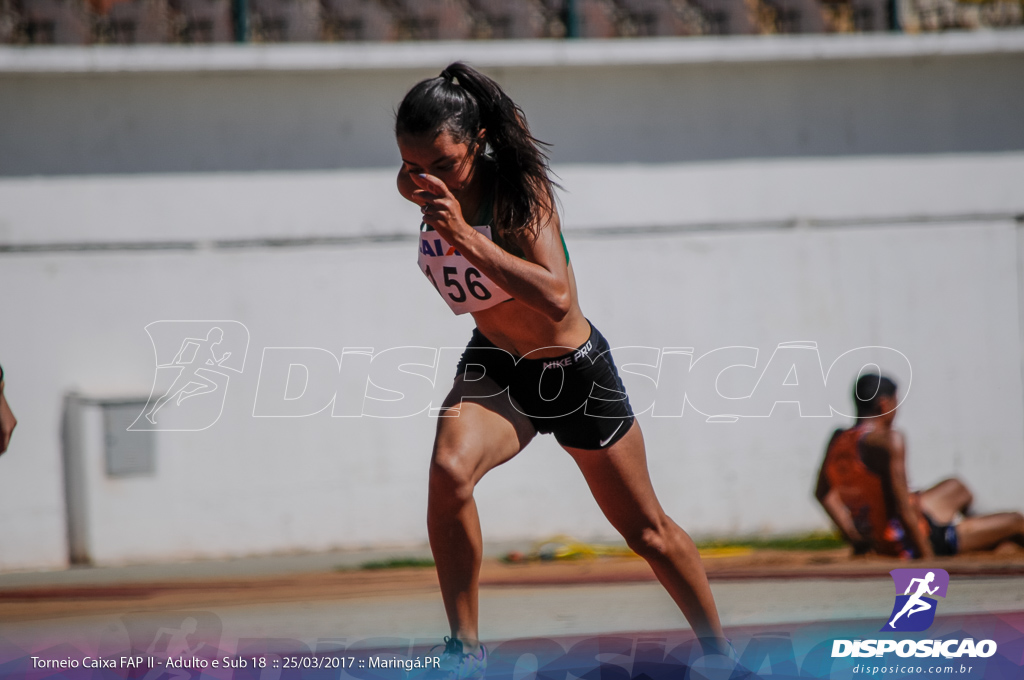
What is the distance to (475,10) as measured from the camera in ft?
23.1

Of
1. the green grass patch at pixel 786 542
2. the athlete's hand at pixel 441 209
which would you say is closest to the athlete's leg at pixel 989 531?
the green grass patch at pixel 786 542

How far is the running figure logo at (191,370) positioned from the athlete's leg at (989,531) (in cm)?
451

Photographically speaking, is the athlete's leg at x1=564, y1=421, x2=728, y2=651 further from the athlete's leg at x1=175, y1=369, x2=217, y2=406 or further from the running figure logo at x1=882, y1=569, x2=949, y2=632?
the athlete's leg at x1=175, y1=369, x2=217, y2=406

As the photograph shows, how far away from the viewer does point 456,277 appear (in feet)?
9.75

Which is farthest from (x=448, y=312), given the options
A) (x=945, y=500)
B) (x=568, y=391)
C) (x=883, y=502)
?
(x=568, y=391)

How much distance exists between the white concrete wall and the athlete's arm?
3.87m

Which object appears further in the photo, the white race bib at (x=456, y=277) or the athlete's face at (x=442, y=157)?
the white race bib at (x=456, y=277)

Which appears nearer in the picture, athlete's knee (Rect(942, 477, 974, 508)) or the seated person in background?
the seated person in background

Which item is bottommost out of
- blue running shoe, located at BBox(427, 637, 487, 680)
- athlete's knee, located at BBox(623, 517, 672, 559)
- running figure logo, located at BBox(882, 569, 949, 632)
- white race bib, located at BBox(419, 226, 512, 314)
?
running figure logo, located at BBox(882, 569, 949, 632)

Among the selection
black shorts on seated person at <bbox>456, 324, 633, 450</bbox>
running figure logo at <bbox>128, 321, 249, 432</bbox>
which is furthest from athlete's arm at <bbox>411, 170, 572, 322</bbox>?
running figure logo at <bbox>128, 321, 249, 432</bbox>

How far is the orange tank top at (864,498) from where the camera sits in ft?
17.7

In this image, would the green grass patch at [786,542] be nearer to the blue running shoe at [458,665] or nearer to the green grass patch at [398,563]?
the green grass patch at [398,563]

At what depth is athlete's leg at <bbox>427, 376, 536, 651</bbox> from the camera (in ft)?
8.92

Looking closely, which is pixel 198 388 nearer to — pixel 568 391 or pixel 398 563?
pixel 398 563
